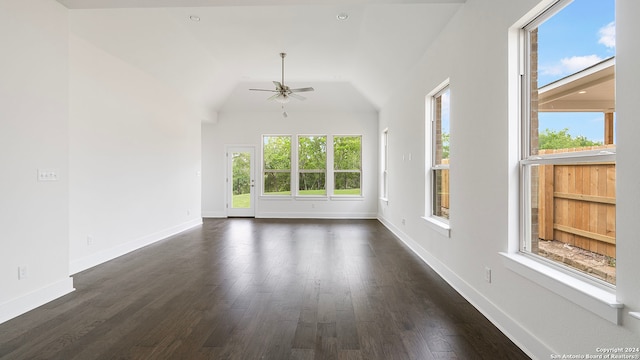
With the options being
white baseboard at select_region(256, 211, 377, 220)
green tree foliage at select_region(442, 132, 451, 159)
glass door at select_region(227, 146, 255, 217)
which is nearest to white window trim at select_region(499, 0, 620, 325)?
green tree foliage at select_region(442, 132, 451, 159)

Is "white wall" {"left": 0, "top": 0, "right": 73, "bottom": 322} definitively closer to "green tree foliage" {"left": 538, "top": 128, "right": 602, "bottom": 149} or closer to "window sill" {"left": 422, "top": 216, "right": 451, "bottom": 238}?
"window sill" {"left": 422, "top": 216, "right": 451, "bottom": 238}

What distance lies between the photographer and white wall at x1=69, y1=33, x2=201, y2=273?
412 centimetres

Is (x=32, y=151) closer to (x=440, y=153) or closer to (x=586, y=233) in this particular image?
(x=586, y=233)

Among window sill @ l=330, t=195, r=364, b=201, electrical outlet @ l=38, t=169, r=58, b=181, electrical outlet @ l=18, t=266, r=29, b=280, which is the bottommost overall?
electrical outlet @ l=18, t=266, r=29, b=280

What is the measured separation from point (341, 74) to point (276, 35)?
2489 mm

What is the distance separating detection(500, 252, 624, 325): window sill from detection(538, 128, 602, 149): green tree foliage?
0.75m

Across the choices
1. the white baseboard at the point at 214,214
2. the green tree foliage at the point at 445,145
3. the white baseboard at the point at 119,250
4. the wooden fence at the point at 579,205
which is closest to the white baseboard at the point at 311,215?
the white baseboard at the point at 214,214

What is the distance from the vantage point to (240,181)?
9.07 m

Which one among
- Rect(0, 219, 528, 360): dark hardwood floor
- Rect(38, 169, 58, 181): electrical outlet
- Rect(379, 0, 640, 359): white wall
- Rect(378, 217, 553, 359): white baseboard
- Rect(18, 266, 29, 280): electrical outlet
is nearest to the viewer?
Rect(379, 0, 640, 359): white wall

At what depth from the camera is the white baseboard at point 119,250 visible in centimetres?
401

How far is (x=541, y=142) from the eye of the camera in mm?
2193

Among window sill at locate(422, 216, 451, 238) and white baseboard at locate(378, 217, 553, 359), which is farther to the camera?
window sill at locate(422, 216, 451, 238)

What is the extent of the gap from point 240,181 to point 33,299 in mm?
6313

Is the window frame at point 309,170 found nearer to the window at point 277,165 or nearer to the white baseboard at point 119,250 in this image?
the window at point 277,165
